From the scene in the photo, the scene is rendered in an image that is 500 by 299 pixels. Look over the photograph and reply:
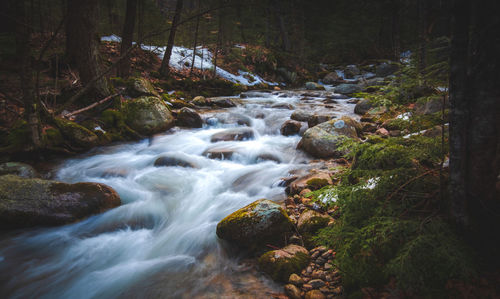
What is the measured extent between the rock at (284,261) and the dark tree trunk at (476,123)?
5.25 ft

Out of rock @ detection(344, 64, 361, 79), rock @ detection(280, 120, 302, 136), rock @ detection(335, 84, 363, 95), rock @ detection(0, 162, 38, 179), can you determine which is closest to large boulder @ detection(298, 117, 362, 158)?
rock @ detection(280, 120, 302, 136)

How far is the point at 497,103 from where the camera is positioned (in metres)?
1.78

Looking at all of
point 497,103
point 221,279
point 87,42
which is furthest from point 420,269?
point 87,42

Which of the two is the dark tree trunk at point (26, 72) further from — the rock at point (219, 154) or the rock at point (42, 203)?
the rock at point (219, 154)

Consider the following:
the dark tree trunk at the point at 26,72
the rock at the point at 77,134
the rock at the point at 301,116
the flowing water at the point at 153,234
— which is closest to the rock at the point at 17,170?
the flowing water at the point at 153,234

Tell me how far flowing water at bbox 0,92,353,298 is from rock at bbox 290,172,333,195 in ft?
1.09

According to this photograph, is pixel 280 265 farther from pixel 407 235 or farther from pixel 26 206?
pixel 26 206

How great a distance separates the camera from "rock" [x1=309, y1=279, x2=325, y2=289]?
251 centimetres

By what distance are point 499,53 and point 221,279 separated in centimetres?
342

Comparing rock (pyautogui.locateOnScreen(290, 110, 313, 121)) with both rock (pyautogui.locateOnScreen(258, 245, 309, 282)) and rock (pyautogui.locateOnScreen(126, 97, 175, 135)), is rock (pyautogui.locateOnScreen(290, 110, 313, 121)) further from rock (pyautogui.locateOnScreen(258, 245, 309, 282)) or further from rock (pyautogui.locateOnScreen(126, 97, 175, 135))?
rock (pyautogui.locateOnScreen(258, 245, 309, 282))

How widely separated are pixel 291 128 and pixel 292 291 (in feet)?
21.7

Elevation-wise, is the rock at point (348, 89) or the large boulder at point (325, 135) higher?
the rock at point (348, 89)

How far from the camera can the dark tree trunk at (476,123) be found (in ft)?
5.60

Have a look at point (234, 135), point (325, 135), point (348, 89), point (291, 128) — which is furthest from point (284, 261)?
point (348, 89)
